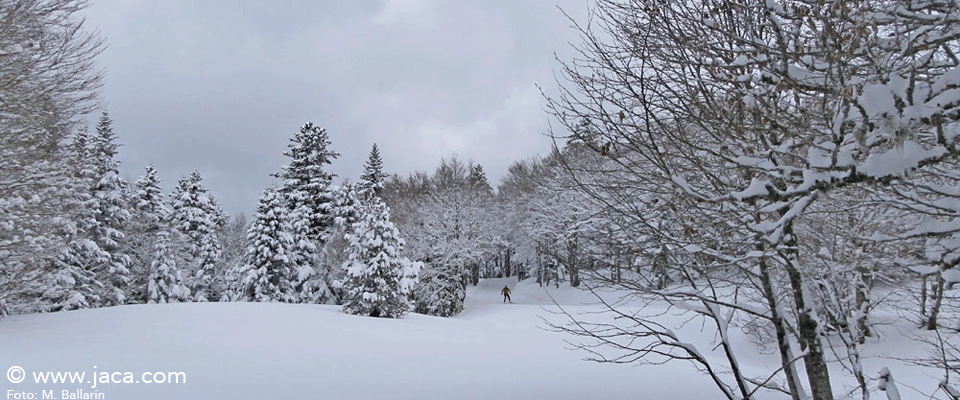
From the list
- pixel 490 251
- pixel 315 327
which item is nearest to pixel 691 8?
pixel 315 327

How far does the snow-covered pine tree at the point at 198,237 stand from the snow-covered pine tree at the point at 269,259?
4576 mm

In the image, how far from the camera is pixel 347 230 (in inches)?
992

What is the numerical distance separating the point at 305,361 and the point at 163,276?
69.4 feet

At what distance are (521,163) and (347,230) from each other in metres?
25.6

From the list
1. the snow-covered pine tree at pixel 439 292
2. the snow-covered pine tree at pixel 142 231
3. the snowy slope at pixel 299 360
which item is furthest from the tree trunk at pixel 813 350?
the snow-covered pine tree at pixel 142 231

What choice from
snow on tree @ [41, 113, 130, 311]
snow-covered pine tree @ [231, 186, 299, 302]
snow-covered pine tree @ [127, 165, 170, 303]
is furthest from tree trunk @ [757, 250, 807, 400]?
snow-covered pine tree @ [127, 165, 170, 303]

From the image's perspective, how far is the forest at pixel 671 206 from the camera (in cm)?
227

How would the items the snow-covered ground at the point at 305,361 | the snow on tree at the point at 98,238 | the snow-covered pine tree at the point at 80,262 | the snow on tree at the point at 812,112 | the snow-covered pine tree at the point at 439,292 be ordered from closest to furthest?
the snow on tree at the point at 812,112 < the snow-covered ground at the point at 305,361 < the snow-covered pine tree at the point at 80,262 < the snow on tree at the point at 98,238 < the snow-covered pine tree at the point at 439,292

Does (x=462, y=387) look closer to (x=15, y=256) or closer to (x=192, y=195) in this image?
(x=15, y=256)

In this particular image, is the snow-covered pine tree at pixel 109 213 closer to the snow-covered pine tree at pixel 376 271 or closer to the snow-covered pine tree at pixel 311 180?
the snow-covered pine tree at pixel 311 180

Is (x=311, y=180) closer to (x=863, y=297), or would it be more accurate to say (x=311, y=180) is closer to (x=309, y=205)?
(x=309, y=205)

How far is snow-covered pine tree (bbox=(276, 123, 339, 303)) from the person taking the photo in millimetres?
24875

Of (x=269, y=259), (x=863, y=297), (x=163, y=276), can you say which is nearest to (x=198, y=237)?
(x=163, y=276)
